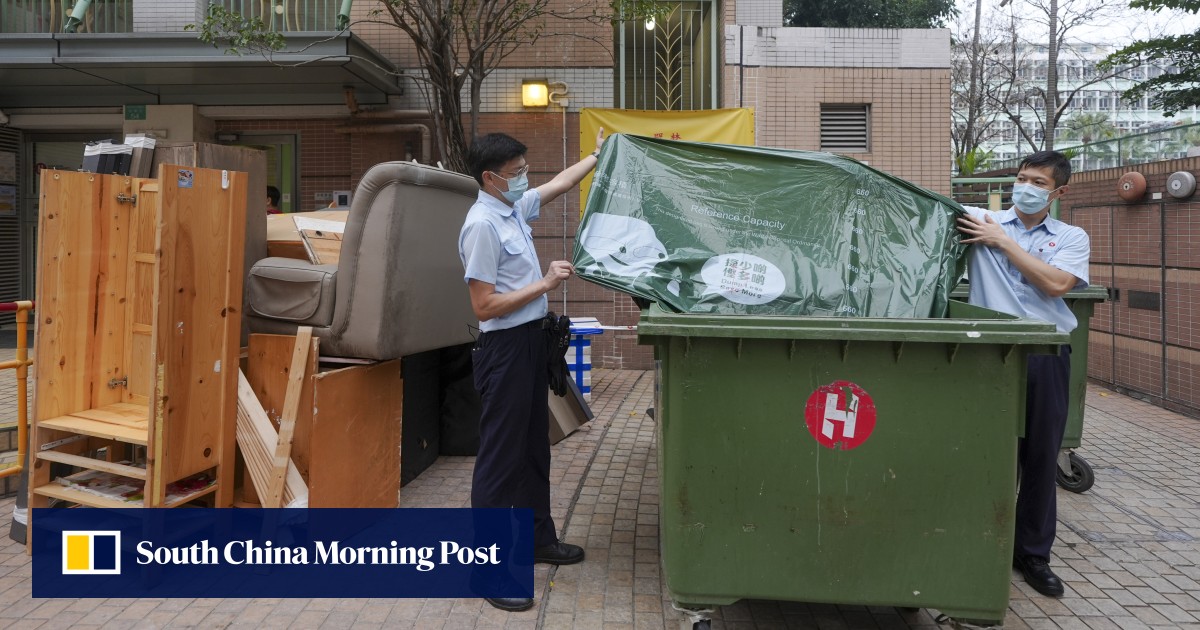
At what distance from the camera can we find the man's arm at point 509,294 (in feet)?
11.2

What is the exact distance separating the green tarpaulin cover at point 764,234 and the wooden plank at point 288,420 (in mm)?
1486

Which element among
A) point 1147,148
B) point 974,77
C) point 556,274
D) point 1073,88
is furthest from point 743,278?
point 1073,88

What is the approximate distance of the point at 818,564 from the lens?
278 centimetres

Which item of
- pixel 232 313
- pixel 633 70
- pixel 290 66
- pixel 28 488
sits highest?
pixel 633 70

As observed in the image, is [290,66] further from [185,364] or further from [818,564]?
[818,564]

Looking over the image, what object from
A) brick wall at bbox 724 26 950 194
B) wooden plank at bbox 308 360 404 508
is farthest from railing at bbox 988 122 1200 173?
wooden plank at bbox 308 360 404 508

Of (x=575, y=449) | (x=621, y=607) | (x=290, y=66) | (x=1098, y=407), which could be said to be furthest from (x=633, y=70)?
(x=621, y=607)

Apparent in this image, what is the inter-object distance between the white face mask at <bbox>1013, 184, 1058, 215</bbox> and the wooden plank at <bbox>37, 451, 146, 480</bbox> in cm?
437

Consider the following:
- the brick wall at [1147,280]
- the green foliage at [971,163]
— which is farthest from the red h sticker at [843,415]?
the green foliage at [971,163]

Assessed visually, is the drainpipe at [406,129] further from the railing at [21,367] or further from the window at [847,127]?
the railing at [21,367]

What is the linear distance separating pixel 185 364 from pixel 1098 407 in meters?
8.16

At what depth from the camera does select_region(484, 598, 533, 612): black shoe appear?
3.35 metres

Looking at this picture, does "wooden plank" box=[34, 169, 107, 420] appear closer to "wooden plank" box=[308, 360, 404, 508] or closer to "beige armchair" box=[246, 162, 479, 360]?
"beige armchair" box=[246, 162, 479, 360]

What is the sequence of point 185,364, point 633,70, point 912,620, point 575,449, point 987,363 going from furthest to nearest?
1. point 633,70
2. point 575,449
3. point 185,364
4. point 912,620
5. point 987,363
